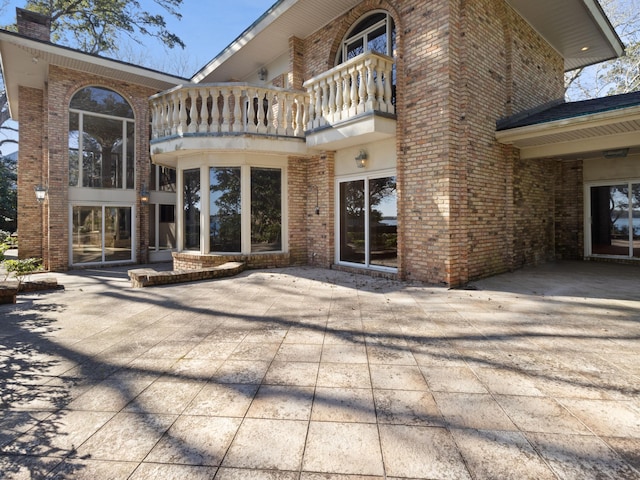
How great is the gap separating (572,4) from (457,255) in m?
6.32

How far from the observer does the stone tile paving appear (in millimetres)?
1777

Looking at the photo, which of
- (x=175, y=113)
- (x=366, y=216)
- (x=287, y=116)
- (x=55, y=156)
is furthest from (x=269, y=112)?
(x=55, y=156)

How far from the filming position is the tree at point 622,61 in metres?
15.1

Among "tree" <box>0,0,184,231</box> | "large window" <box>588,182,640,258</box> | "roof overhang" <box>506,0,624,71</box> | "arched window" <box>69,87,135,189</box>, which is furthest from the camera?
"tree" <box>0,0,184,231</box>

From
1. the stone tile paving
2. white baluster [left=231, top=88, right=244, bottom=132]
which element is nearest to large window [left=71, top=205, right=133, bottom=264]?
white baluster [left=231, top=88, right=244, bottom=132]

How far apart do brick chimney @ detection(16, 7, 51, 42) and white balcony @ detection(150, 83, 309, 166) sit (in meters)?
6.31

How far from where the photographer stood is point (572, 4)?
7.41 meters

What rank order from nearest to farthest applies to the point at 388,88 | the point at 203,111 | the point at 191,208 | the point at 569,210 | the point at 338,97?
the point at 388,88
the point at 338,97
the point at 203,111
the point at 191,208
the point at 569,210

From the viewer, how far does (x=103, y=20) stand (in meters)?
15.7

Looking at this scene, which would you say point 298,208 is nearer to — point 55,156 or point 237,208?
point 237,208

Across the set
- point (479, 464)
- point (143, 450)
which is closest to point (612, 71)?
point (479, 464)

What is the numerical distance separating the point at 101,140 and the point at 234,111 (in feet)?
21.3

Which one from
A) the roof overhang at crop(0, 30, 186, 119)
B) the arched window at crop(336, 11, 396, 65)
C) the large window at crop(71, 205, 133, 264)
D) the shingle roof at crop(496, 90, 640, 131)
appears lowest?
the large window at crop(71, 205, 133, 264)

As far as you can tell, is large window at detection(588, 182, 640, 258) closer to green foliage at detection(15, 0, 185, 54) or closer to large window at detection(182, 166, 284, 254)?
large window at detection(182, 166, 284, 254)
